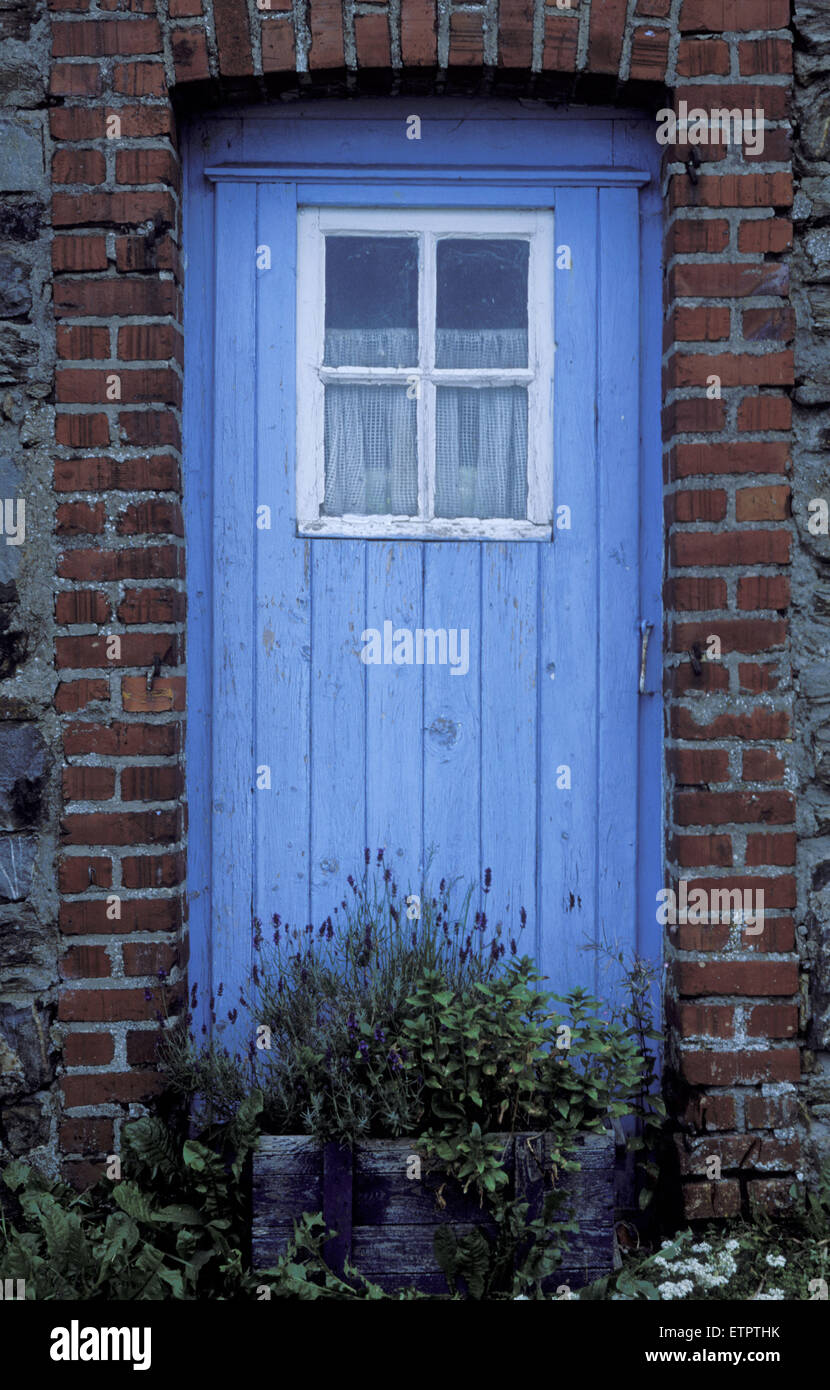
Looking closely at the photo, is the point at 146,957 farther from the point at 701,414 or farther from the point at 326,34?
the point at 326,34

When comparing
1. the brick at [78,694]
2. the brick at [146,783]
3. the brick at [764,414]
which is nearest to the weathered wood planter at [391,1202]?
the brick at [146,783]

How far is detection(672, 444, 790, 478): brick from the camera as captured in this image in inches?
106

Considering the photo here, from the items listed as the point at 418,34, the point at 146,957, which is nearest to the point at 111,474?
the point at 146,957

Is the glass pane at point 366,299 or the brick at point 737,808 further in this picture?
the glass pane at point 366,299

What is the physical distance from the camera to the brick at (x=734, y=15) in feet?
8.79

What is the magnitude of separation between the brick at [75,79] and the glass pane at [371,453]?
3.05 feet

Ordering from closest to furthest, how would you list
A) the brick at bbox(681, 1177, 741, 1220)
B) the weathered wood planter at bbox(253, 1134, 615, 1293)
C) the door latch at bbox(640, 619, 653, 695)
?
the weathered wood planter at bbox(253, 1134, 615, 1293) → the brick at bbox(681, 1177, 741, 1220) → the door latch at bbox(640, 619, 653, 695)

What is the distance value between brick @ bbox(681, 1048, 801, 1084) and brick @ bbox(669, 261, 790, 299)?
1.86 meters

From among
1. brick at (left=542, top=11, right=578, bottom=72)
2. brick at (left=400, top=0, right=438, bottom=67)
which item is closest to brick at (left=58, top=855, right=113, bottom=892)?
brick at (left=400, top=0, right=438, bottom=67)

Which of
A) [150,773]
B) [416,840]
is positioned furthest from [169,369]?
[416,840]

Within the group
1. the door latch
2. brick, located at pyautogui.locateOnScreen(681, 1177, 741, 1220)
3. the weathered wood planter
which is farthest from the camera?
the door latch

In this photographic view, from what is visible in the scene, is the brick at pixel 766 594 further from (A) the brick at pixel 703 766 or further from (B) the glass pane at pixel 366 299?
(B) the glass pane at pixel 366 299

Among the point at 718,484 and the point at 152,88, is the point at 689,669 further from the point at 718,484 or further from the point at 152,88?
the point at 152,88

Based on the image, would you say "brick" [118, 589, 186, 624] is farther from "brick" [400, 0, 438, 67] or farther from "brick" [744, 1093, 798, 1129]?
"brick" [744, 1093, 798, 1129]
